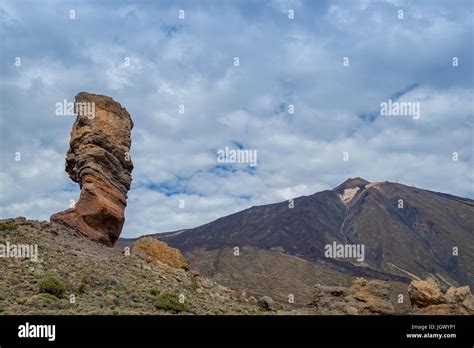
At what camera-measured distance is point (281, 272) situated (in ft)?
351

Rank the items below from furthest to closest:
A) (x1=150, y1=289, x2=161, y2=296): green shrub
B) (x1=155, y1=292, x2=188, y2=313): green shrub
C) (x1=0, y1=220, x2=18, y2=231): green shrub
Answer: (x1=0, y1=220, x2=18, y2=231): green shrub, (x1=150, y1=289, x2=161, y2=296): green shrub, (x1=155, y1=292, x2=188, y2=313): green shrub

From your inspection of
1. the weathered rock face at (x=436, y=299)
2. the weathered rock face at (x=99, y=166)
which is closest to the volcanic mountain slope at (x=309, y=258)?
the weathered rock face at (x=436, y=299)

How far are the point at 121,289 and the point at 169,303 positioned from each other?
3035 mm

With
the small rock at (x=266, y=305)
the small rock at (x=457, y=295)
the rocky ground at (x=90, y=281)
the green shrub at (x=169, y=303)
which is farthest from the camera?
the small rock at (x=457, y=295)

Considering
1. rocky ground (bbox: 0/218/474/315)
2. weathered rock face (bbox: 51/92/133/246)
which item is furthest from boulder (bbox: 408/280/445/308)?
weathered rock face (bbox: 51/92/133/246)

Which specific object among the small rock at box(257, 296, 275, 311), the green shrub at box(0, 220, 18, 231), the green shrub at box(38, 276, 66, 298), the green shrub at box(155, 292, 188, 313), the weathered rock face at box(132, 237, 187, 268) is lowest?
the small rock at box(257, 296, 275, 311)

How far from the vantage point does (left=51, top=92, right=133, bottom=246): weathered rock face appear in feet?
115

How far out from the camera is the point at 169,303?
25.7 metres

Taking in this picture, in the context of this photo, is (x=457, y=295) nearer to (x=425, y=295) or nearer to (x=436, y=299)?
(x=436, y=299)

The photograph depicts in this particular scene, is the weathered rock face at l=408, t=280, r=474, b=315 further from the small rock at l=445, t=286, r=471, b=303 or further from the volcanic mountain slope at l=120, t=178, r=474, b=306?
the volcanic mountain slope at l=120, t=178, r=474, b=306

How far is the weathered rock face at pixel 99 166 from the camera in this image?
34981mm

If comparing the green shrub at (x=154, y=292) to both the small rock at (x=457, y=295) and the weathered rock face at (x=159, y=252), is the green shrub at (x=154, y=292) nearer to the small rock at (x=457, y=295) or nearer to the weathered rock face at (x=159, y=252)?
the weathered rock face at (x=159, y=252)
